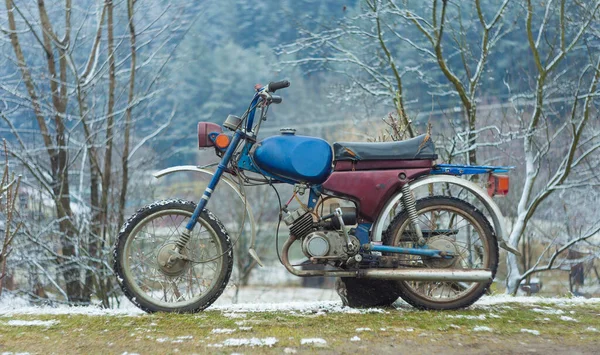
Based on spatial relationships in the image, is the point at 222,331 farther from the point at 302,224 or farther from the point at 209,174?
the point at 209,174

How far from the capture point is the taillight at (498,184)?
4496mm

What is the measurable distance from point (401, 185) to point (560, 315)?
1335 millimetres

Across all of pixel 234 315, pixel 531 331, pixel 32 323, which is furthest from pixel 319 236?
pixel 32 323

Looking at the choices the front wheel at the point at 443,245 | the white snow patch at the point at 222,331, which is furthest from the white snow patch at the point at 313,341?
the front wheel at the point at 443,245

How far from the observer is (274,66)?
1196cm

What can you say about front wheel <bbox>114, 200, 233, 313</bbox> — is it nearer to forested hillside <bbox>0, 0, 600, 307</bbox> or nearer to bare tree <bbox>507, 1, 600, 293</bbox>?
forested hillside <bbox>0, 0, 600, 307</bbox>

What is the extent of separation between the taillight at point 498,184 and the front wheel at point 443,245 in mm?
189

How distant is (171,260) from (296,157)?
3.59 ft

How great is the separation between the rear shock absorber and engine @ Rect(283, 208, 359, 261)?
0.39 metres

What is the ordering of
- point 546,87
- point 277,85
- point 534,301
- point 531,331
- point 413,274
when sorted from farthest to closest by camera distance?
point 546,87, point 534,301, point 277,85, point 413,274, point 531,331

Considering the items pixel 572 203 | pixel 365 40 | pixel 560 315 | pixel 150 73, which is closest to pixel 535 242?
pixel 572 203

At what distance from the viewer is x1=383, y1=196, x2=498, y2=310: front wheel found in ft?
15.1

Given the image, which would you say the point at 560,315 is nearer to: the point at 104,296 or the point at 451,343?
the point at 451,343

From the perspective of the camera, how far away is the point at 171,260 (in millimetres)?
4555
